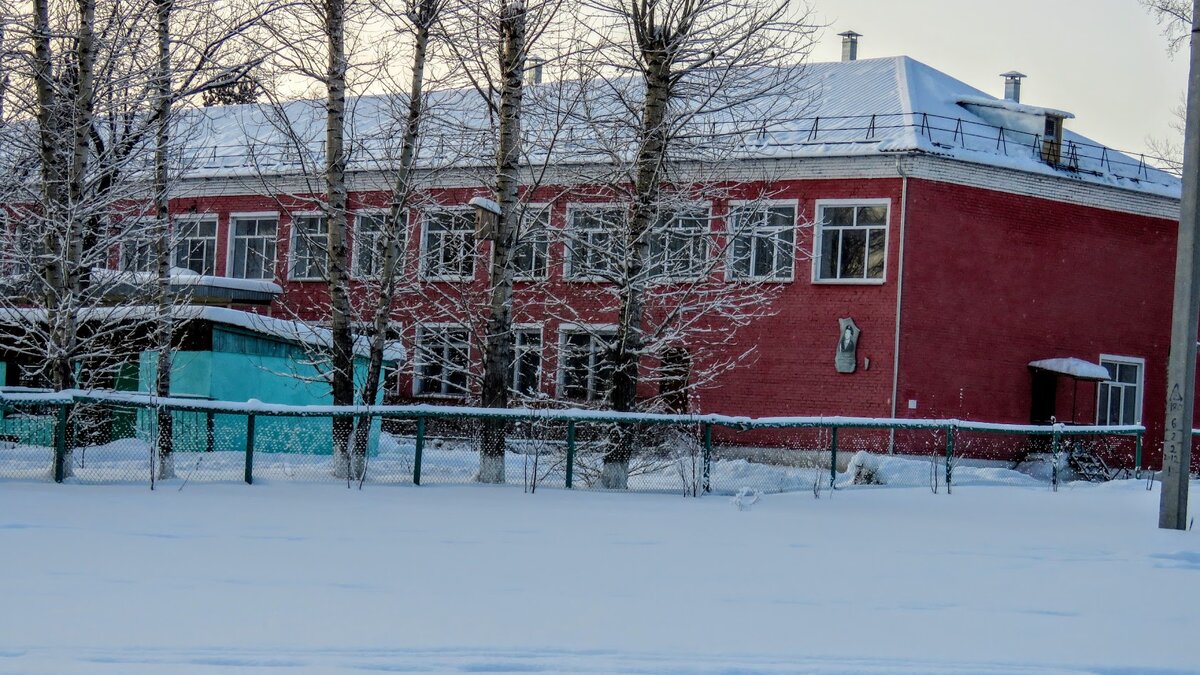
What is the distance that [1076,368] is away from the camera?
96.6 ft

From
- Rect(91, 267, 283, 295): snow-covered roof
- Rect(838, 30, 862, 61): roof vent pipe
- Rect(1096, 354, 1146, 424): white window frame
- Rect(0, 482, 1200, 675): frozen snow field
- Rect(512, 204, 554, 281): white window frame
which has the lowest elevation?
Rect(0, 482, 1200, 675): frozen snow field

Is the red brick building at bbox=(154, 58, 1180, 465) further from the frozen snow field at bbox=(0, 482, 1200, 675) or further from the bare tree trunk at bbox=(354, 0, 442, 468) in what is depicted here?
the frozen snow field at bbox=(0, 482, 1200, 675)

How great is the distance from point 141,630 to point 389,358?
20277mm

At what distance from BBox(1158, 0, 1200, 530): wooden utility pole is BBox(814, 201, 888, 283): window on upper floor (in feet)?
45.5

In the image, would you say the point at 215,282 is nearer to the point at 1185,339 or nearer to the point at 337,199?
the point at 337,199

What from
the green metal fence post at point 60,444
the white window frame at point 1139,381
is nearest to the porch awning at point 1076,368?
the white window frame at point 1139,381

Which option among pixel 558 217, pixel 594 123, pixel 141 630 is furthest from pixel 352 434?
pixel 558 217

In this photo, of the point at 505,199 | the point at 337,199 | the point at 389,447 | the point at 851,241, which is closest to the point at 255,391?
the point at 389,447

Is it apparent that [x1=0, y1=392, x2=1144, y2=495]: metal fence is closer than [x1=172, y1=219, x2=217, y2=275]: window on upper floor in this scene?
Yes

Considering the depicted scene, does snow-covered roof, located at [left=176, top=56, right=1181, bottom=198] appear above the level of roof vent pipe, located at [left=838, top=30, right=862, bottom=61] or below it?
below

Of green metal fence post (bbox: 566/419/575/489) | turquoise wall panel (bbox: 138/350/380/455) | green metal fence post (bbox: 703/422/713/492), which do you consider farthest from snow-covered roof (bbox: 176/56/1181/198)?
green metal fence post (bbox: 566/419/575/489)

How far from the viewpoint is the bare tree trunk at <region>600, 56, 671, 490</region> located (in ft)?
61.0

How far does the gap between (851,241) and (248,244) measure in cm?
1640

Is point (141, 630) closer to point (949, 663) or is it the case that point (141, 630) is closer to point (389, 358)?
point (949, 663)
